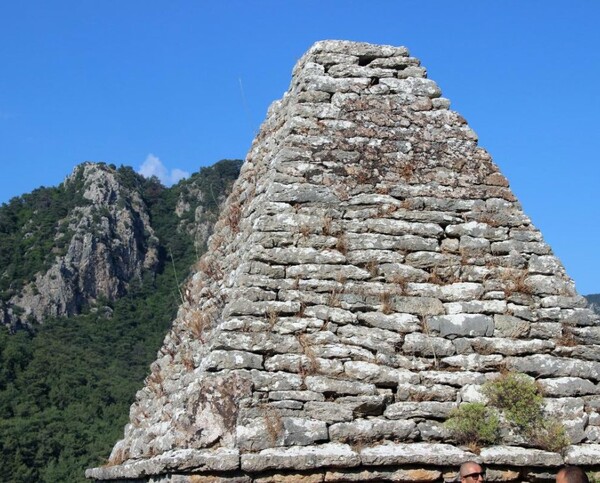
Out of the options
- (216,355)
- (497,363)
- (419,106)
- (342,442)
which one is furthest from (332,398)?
(419,106)

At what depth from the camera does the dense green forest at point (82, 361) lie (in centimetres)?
2348

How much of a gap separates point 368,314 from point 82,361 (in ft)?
89.1

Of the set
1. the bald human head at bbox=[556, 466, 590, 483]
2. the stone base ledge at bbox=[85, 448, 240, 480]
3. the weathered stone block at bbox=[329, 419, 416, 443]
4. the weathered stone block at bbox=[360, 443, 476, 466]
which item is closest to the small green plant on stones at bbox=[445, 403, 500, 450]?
the weathered stone block at bbox=[360, 443, 476, 466]

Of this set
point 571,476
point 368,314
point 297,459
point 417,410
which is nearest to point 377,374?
point 417,410

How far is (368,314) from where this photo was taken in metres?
6.27

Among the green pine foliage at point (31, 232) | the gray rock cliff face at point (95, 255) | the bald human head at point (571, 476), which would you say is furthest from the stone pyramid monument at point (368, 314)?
the green pine foliage at point (31, 232)

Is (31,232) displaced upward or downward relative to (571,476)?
upward

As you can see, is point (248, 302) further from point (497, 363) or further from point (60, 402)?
point (60, 402)

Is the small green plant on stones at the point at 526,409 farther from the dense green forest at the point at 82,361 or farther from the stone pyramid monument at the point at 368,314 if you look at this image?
the dense green forest at the point at 82,361

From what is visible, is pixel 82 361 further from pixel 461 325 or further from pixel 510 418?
pixel 510 418

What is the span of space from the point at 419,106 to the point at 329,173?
3.33 ft

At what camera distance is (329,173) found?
22.4ft

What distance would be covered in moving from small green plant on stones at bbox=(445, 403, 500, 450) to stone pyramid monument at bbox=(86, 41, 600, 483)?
0.20 feet

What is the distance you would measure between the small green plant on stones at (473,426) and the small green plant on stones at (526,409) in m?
0.13
